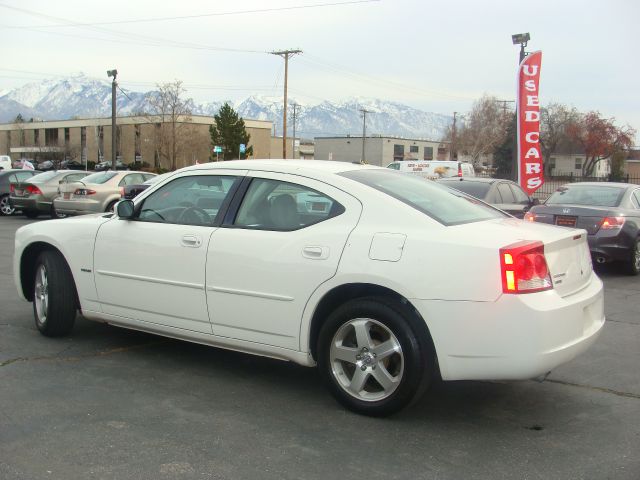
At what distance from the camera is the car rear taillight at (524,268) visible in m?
3.52

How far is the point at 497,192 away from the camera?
11.5 metres

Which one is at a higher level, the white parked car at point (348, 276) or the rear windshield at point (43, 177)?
the rear windshield at point (43, 177)

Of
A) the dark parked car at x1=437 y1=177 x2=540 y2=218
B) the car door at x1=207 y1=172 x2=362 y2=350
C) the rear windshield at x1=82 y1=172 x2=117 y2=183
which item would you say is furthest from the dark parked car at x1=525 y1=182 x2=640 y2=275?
the rear windshield at x1=82 y1=172 x2=117 y2=183

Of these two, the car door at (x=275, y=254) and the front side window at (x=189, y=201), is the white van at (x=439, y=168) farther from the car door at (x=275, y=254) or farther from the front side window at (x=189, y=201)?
the car door at (x=275, y=254)

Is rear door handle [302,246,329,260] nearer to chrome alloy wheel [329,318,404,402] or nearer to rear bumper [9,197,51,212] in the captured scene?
chrome alloy wheel [329,318,404,402]

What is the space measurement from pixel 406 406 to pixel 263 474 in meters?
1.03

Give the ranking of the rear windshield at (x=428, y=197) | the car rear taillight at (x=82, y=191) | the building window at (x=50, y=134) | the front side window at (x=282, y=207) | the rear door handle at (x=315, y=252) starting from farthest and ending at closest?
1. the building window at (x=50, y=134)
2. the car rear taillight at (x=82, y=191)
3. the front side window at (x=282, y=207)
4. the rear windshield at (x=428, y=197)
5. the rear door handle at (x=315, y=252)

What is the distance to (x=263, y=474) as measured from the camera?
318cm

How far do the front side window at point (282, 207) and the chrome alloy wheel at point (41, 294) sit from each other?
2.11 m

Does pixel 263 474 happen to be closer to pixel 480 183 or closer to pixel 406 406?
pixel 406 406

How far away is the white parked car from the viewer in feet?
11.7

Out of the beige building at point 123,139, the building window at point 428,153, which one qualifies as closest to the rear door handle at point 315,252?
the beige building at point 123,139

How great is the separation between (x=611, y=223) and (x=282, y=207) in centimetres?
693

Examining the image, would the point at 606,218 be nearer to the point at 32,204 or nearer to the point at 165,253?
the point at 165,253
